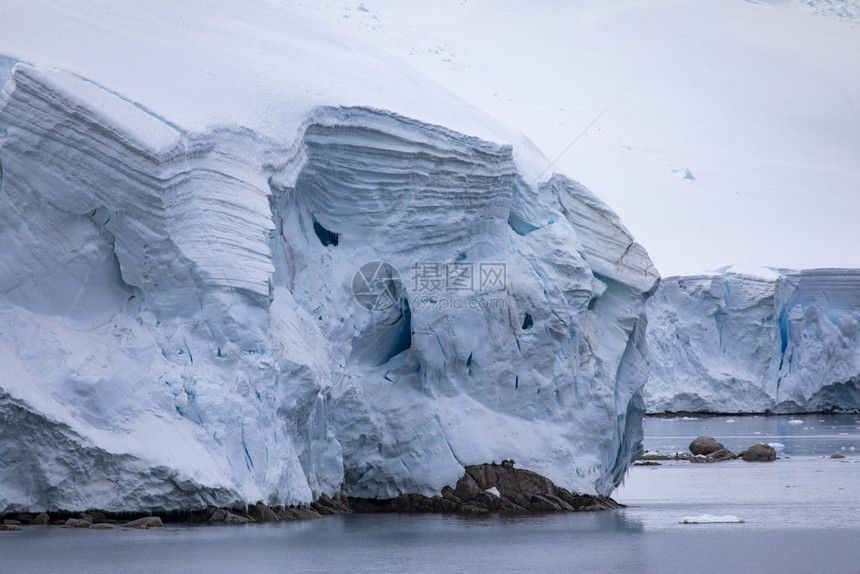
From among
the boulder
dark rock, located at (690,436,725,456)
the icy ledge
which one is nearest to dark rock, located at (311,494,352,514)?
the icy ledge

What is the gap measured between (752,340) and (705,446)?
7.23 meters

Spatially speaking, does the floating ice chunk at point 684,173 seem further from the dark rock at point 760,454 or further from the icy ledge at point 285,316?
the icy ledge at point 285,316

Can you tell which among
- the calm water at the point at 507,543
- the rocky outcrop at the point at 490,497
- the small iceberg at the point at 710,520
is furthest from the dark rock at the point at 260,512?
the small iceberg at the point at 710,520

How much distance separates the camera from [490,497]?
11.8 m

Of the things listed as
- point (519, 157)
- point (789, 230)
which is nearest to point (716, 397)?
point (789, 230)

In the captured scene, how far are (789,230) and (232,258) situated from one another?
2990 centimetres

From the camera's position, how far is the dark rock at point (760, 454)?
63.8 ft

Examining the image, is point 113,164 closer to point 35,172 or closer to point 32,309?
point 35,172

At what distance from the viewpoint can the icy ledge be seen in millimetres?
9000

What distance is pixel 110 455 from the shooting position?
873cm

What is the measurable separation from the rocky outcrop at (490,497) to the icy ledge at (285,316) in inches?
4.8
